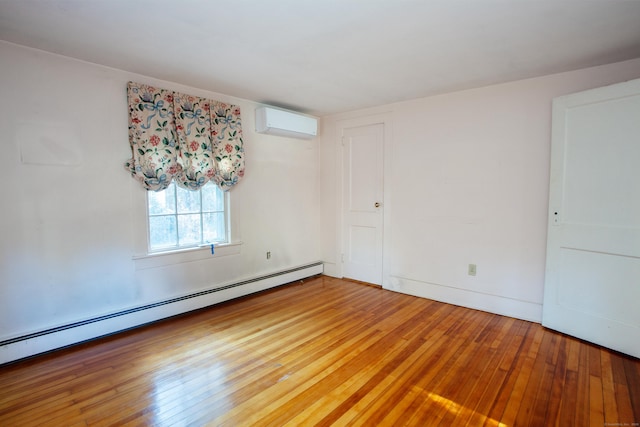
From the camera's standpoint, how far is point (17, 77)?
237cm

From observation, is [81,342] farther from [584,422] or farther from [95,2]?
[584,422]

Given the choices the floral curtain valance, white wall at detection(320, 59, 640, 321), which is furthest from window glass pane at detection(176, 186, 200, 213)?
white wall at detection(320, 59, 640, 321)

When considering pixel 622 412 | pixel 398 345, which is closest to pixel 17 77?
pixel 398 345

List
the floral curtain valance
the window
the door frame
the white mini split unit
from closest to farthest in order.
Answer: the floral curtain valance < the window < the white mini split unit < the door frame

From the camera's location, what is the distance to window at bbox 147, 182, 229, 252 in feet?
10.4

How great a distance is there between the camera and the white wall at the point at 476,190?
3068 mm

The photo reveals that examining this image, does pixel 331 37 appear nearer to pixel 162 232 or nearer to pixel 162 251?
pixel 162 232

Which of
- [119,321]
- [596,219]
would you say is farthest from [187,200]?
[596,219]

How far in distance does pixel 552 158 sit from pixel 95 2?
3.60 meters

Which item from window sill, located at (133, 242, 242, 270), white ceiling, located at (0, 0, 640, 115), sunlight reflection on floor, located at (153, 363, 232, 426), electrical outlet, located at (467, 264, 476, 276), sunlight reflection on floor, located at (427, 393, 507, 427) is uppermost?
white ceiling, located at (0, 0, 640, 115)

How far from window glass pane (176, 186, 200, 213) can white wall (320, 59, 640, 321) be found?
2.30 metres

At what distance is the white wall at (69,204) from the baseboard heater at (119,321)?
0.06m

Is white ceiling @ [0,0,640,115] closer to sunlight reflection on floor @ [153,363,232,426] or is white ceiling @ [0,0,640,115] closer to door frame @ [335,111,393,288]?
door frame @ [335,111,393,288]

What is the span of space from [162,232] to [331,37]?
2405 millimetres
